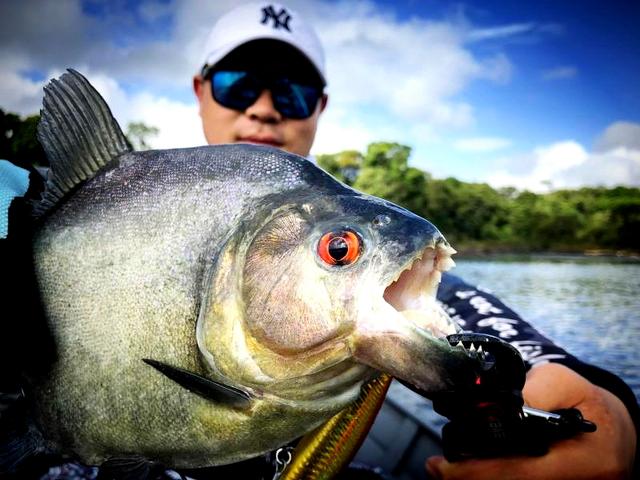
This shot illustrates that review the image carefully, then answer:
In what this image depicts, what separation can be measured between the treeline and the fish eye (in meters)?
55.5

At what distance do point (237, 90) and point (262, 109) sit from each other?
0.81 feet

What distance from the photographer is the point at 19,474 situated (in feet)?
6.42

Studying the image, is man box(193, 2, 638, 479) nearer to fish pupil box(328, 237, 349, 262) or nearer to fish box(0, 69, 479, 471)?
fish box(0, 69, 479, 471)

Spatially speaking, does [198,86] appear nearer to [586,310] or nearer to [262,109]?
[262,109]

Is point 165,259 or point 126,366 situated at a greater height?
point 165,259

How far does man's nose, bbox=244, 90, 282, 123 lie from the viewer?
Result: 340 centimetres

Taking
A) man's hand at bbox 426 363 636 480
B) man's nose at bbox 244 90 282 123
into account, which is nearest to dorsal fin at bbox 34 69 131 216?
man's nose at bbox 244 90 282 123

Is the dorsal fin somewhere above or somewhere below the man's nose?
below

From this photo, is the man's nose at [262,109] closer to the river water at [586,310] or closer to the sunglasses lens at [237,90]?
the sunglasses lens at [237,90]

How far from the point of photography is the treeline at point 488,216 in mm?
59969

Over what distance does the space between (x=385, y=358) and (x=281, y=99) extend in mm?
2818

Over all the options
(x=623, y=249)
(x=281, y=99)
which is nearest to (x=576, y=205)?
(x=623, y=249)

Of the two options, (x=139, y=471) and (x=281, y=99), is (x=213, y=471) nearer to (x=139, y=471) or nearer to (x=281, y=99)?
(x=139, y=471)

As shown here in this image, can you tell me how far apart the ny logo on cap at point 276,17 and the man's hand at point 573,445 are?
310cm
